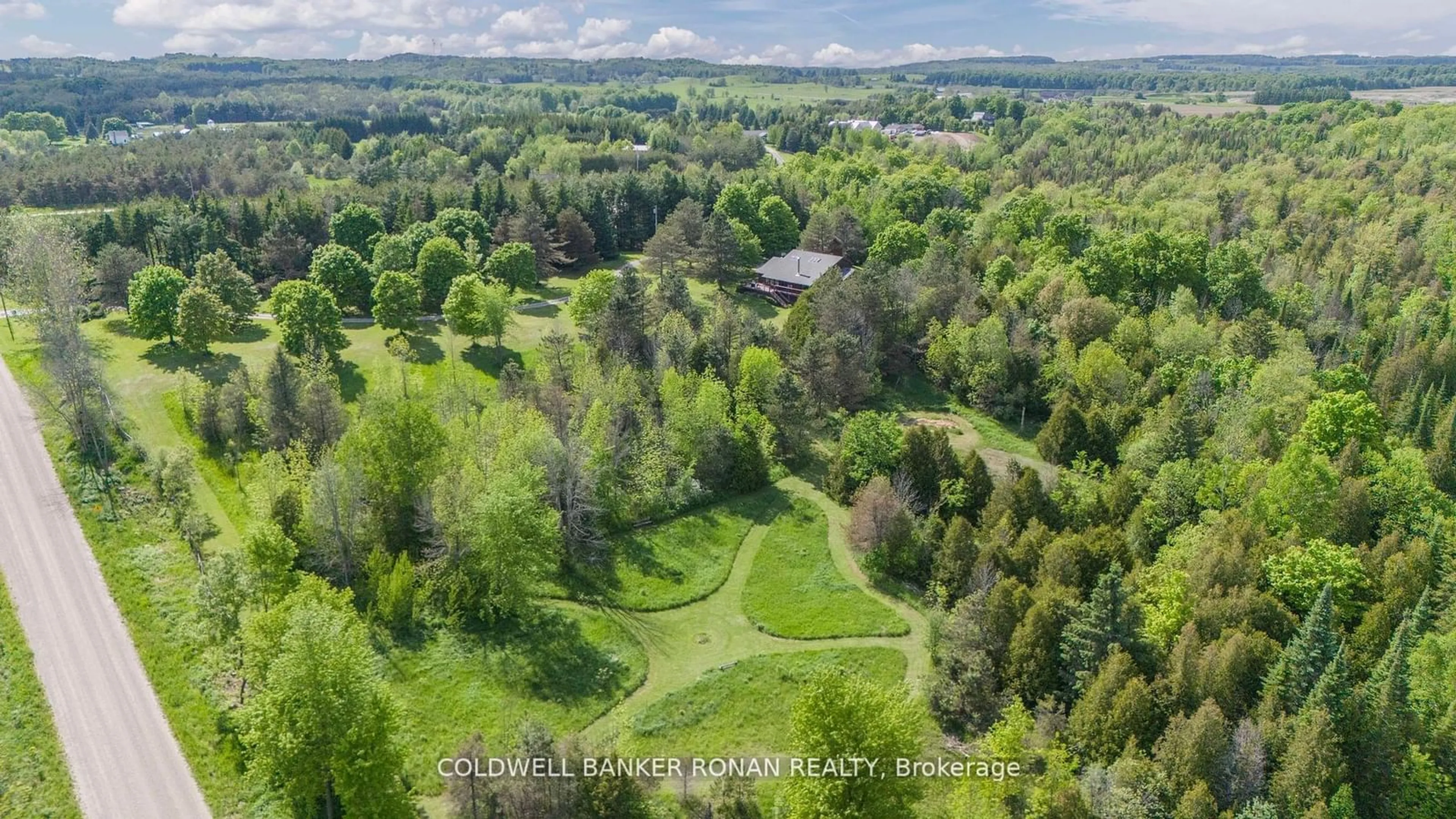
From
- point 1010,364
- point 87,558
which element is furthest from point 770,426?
point 87,558

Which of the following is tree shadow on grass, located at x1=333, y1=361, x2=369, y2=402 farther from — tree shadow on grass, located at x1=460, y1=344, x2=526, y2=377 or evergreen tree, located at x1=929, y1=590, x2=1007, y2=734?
evergreen tree, located at x1=929, y1=590, x2=1007, y2=734

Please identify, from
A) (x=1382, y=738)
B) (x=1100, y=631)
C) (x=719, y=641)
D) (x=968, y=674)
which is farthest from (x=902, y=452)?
(x=1382, y=738)

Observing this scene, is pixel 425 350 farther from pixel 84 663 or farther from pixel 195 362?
pixel 84 663

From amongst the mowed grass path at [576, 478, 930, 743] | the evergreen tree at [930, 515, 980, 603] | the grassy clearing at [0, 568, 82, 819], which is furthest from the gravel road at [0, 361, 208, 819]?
the evergreen tree at [930, 515, 980, 603]

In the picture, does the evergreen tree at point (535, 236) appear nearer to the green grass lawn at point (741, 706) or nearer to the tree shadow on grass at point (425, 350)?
the tree shadow on grass at point (425, 350)

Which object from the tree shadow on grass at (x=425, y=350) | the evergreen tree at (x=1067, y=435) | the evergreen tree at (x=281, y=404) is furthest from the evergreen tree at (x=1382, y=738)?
the tree shadow on grass at (x=425, y=350)
